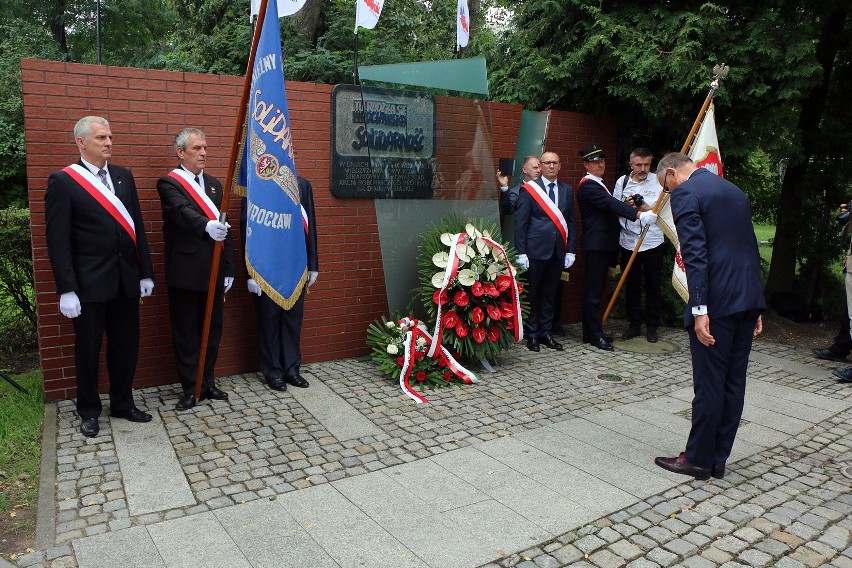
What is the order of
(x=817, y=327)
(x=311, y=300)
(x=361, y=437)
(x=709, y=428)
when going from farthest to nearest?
(x=817, y=327), (x=311, y=300), (x=361, y=437), (x=709, y=428)

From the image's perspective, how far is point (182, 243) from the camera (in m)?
4.51

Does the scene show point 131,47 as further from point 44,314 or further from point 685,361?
point 685,361

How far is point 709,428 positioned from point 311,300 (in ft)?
10.9

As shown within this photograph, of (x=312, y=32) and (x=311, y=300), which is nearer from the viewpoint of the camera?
(x=311, y=300)

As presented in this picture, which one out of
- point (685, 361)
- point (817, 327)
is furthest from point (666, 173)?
point (817, 327)

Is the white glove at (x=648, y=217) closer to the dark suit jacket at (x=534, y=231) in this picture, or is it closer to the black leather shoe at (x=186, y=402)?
the dark suit jacket at (x=534, y=231)

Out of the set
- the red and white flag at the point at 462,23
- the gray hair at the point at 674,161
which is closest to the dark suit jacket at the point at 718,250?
the gray hair at the point at 674,161

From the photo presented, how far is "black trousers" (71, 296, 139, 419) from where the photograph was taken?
405 cm

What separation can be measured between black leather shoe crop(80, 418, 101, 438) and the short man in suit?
13.3ft

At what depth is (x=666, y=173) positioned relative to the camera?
388 centimetres

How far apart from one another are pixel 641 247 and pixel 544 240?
1069 mm

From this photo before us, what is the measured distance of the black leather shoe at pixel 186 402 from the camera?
15.0 feet

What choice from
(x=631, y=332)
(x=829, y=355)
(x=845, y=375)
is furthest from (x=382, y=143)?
(x=829, y=355)

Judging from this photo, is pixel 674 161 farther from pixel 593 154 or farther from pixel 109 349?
pixel 109 349
